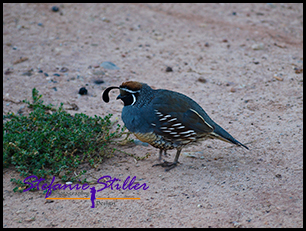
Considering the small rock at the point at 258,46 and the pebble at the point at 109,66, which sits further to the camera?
the small rock at the point at 258,46

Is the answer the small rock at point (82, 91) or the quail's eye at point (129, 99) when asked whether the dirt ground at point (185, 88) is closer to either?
the small rock at point (82, 91)

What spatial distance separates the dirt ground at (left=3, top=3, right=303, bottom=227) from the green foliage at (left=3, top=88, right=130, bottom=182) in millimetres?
219

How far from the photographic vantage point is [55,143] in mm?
4652

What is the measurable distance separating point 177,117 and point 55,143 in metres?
1.69

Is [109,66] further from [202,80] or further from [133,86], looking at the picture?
[133,86]

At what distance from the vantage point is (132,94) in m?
4.67

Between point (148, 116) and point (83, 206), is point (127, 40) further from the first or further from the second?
point (83, 206)

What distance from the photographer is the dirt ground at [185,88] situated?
12.6ft

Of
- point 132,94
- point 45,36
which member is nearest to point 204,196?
point 132,94

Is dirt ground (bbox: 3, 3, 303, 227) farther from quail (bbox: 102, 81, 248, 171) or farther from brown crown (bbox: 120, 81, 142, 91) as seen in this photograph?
brown crown (bbox: 120, 81, 142, 91)

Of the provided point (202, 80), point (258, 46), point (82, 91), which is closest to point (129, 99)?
point (82, 91)

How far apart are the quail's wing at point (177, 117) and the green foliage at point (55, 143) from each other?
0.89m

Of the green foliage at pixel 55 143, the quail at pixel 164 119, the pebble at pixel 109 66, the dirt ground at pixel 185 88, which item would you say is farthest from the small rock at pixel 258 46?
the green foliage at pixel 55 143

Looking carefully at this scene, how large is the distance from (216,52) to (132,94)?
4.04 m
